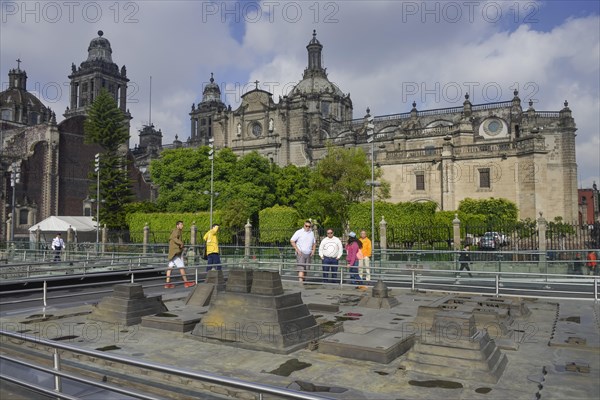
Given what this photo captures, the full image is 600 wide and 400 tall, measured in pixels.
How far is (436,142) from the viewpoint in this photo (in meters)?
53.1

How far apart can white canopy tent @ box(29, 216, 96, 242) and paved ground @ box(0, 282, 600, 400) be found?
2603 centimetres

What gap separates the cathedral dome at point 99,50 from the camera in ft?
270

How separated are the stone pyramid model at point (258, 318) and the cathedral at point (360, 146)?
33.1m

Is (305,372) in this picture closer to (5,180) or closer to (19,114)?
(5,180)

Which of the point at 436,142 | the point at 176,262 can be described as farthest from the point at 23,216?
the point at 436,142

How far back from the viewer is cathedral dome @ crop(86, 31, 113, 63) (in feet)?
270

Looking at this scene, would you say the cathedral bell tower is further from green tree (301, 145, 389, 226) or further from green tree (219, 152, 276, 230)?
green tree (301, 145, 389, 226)

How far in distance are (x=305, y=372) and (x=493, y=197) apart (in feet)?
130

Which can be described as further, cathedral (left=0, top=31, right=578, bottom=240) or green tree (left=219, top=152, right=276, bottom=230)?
cathedral (left=0, top=31, right=578, bottom=240)

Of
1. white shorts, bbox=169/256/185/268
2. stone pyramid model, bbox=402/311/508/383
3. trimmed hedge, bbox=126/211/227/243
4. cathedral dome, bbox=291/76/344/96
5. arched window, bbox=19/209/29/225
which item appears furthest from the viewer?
cathedral dome, bbox=291/76/344/96

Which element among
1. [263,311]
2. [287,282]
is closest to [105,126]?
[287,282]

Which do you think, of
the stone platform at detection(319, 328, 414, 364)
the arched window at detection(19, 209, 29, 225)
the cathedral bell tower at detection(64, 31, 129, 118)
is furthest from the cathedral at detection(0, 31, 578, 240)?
the stone platform at detection(319, 328, 414, 364)

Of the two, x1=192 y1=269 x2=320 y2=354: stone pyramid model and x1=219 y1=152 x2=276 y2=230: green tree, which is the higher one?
x1=219 y1=152 x2=276 y2=230: green tree

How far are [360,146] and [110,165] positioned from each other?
29277mm
